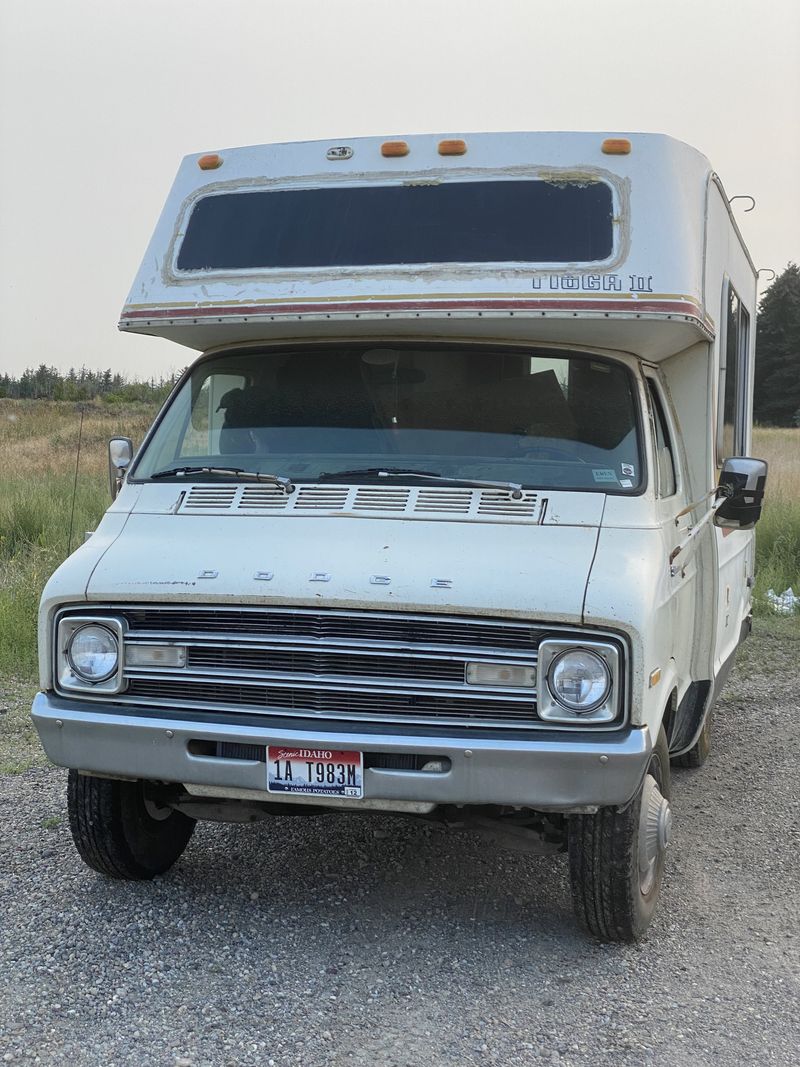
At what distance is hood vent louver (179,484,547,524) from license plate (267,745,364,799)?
92 cm

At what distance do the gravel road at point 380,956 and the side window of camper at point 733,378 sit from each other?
1998mm

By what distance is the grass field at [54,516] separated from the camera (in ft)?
29.8

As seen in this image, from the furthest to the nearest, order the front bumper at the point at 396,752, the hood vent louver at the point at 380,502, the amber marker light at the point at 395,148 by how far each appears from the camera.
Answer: the amber marker light at the point at 395,148 → the hood vent louver at the point at 380,502 → the front bumper at the point at 396,752

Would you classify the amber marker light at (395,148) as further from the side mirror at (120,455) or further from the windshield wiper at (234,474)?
the side mirror at (120,455)

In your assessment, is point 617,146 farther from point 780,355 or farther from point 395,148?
point 780,355

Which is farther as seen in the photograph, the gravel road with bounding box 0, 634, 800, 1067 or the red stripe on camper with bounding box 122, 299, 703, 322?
the red stripe on camper with bounding box 122, 299, 703, 322

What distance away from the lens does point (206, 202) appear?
5.05 metres

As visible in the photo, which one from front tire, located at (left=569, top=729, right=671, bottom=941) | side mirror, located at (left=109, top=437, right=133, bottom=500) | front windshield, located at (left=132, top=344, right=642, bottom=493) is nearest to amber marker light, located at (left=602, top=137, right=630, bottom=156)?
front windshield, located at (left=132, top=344, right=642, bottom=493)

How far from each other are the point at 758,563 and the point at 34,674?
7.70m

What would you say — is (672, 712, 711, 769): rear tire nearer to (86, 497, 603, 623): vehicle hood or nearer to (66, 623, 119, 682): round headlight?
(86, 497, 603, 623): vehicle hood

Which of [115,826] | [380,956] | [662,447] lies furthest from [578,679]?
[115,826]

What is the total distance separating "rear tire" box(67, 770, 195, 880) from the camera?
4.36 metres

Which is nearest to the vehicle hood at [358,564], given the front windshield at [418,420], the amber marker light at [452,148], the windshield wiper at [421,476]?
the windshield wiper at [421,476]

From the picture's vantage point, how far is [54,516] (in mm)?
12047
